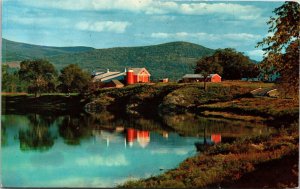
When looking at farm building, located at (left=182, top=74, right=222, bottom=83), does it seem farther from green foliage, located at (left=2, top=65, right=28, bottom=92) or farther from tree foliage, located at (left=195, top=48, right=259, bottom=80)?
green foliage, located at (left=2, top=65, right=28, bottom=92)

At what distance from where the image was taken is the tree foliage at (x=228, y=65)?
1612 centimetres

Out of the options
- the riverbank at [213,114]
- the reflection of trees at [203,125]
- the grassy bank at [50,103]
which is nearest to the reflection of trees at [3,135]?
the riverbank at [213,114]

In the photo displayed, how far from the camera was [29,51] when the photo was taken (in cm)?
1555

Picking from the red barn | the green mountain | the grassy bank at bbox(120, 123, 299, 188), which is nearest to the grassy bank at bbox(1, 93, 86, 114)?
the green mountain

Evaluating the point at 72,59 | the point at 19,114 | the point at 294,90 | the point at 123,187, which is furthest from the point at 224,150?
the point at 19,114

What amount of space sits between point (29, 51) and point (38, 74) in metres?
1.19

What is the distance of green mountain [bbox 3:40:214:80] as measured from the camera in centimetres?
1554

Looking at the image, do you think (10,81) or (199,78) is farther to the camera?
(199,78)

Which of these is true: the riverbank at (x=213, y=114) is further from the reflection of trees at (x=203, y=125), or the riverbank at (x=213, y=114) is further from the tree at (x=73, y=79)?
the tree at (x=73, y=79)

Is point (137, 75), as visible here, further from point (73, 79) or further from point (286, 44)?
point (286, 44)

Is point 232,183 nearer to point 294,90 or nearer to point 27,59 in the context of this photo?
point 294,90

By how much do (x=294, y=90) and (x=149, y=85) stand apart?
5.37 meters

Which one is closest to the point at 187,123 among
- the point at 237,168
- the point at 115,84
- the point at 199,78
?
the point at 199,78

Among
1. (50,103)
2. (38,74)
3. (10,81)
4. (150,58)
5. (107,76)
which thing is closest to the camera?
(10,81)
